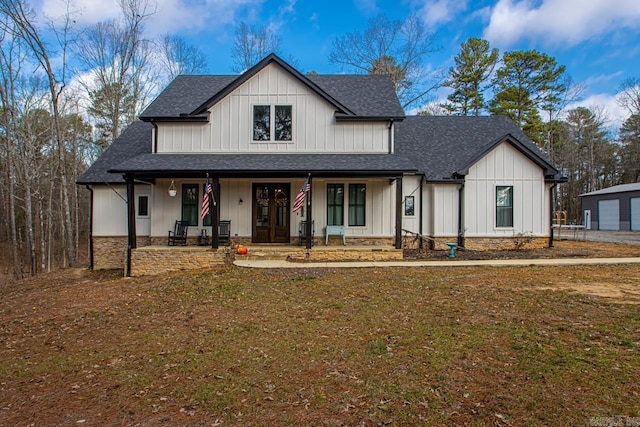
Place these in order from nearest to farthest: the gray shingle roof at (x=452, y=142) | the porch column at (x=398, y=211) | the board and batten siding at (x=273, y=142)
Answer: the porch column at (x=398, y=211), the board and batten siding at (x=273, y=142), the gray shingle roof at (x=452, y=142)

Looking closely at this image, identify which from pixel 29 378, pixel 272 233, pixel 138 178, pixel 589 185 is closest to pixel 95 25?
pixel 138 178

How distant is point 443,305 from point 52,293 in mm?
10253

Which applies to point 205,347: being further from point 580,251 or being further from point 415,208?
point 580,251

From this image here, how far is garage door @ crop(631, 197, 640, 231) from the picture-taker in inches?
976

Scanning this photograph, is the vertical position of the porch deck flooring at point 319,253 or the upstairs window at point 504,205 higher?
the upstairs window at point 504,205

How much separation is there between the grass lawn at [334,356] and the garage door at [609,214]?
2334 centimetres

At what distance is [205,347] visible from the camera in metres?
5.34

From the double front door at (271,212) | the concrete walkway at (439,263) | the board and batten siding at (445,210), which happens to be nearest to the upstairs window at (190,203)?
the double front door at (271,212)

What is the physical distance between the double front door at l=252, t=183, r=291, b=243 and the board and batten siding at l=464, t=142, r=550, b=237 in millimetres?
6906

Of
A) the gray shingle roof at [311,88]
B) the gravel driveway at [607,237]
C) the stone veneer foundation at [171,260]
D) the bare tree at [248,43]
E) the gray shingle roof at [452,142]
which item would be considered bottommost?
the stone veneer foundation at [171,260]

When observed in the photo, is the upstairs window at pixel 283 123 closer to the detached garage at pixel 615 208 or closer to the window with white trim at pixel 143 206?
the window with white trim at pixel 143 206

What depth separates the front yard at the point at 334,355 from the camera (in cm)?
360

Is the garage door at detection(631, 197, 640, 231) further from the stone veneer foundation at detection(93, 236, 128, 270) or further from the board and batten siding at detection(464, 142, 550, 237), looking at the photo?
the stone veneer foundation at detection(93, 236, 128, 270)

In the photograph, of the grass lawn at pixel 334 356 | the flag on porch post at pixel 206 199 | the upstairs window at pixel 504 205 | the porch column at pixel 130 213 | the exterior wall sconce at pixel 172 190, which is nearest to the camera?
the grass lawn at pixel 334 356
